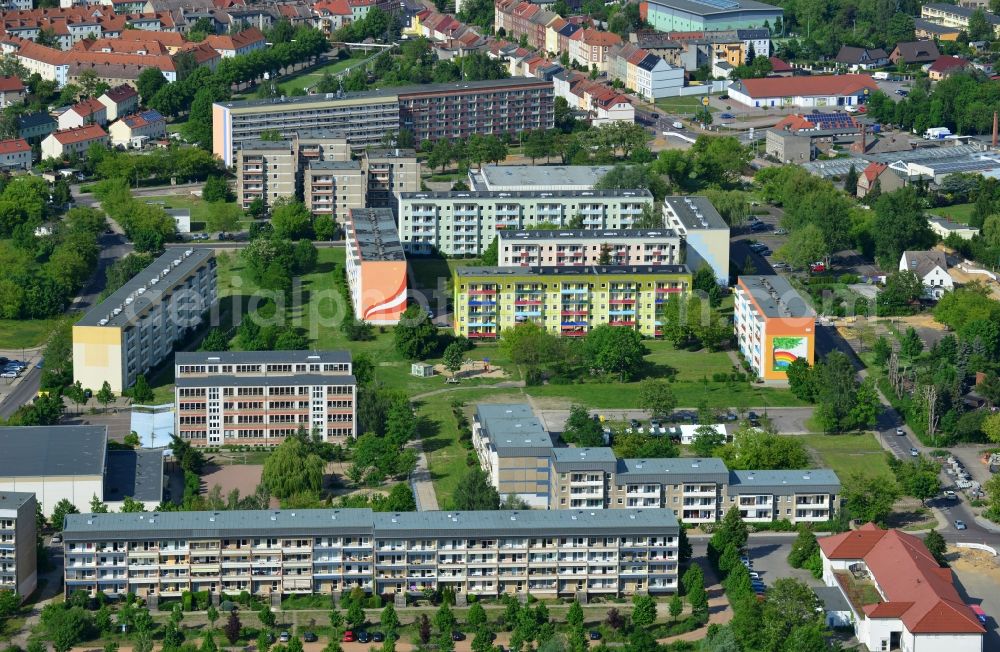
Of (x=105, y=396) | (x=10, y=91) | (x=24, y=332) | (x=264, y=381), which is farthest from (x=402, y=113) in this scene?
(x=264, y=381)

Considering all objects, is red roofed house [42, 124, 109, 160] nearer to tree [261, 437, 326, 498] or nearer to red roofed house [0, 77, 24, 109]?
red roofed house [0, 77, 24, 109]

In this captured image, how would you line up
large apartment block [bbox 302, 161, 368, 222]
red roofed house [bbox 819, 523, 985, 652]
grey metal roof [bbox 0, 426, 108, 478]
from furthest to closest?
large apartment block [bbox 302, 161, 368, 222]
grey metal roof [bbox 0, 426, 108, 478]
red roofed house [bbox 819, 523, 985, 652]

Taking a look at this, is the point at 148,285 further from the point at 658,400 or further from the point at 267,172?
the point at 658,400

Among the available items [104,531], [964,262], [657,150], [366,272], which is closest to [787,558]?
[104,531]

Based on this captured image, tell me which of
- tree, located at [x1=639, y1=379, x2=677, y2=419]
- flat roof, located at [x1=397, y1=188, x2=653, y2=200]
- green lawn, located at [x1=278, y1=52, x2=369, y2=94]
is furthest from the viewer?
green lawn, located at [x1=278, y1=52, x2=369, y2=94]

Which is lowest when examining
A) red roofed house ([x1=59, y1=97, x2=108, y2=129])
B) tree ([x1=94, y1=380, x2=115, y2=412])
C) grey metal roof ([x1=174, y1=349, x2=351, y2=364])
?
red roofed house ([x1=59, y1=97, x2=108, y2=129])

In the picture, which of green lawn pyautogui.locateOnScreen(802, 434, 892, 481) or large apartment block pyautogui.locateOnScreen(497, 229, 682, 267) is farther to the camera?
large apartment block pyautogui.locateOnScreen(497, 229, 682, 267)

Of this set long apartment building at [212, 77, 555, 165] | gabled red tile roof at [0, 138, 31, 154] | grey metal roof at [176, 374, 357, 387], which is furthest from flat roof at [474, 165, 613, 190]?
grey metal roof at [176, 374, 357, 387]
